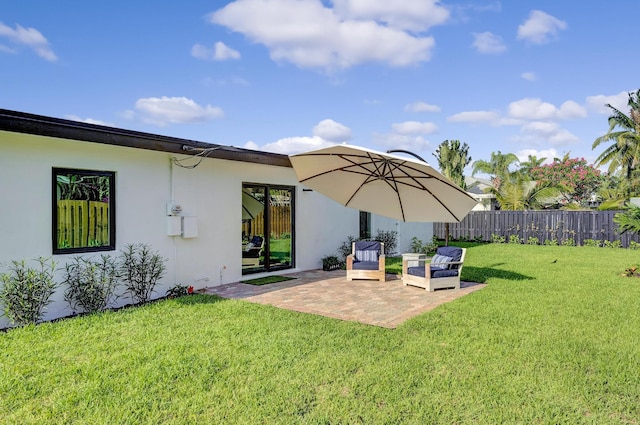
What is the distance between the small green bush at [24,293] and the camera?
6.07 m

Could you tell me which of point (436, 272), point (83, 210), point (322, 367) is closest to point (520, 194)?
point (436, 272)

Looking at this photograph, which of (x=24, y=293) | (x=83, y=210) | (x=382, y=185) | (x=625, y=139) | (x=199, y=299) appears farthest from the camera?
(x=625, y=139)

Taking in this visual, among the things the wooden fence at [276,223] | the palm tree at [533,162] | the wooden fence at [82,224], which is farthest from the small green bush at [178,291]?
the palm tree at [533,162]

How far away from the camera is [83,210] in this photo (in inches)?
287

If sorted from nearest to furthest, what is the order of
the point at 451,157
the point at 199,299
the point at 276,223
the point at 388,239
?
the point at 199,299, the point at 276,223, the point at 388,239, the point at 451,157

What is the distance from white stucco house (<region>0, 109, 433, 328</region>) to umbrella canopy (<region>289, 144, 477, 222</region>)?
1.74 metres

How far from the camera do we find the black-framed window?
6.94 metres

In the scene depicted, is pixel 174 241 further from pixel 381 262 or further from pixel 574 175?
pixel 574 175

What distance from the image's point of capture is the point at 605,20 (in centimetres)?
1178

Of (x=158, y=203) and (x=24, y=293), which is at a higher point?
(x=158, y=203)

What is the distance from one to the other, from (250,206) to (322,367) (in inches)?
271

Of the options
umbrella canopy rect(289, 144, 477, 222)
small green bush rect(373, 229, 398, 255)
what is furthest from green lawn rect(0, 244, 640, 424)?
small green bush rect(373, 229, 398, 255)

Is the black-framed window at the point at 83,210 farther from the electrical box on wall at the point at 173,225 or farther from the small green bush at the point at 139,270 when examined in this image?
the electrical box on wall at the point at 173,225

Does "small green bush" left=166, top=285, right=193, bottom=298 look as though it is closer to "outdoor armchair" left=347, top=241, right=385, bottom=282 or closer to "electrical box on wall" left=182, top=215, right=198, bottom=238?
"electrical box on wall" left=182, top=215, right=198, bottom=238
